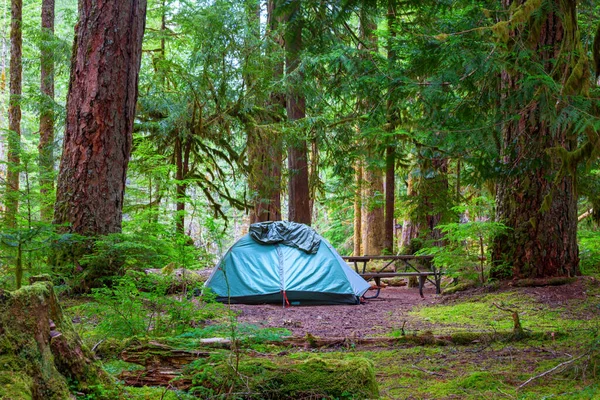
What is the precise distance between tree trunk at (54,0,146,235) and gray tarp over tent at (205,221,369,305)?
9.56 feet

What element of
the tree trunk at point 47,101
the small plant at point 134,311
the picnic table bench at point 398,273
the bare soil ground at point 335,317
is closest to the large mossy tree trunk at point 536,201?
the bare soil ground at point 335,317

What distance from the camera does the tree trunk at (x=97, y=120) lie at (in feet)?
21.2

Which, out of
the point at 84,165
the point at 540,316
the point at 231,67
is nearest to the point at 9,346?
the point at 84,165

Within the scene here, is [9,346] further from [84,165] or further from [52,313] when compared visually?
[84,165]

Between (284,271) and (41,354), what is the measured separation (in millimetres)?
7511

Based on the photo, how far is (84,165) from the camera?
6449mm

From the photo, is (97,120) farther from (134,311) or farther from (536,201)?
(536,201)

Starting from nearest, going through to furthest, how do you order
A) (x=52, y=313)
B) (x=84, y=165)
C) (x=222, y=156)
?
(x=52, y=313) < (x=84, y=165) < (x=222, y=156)

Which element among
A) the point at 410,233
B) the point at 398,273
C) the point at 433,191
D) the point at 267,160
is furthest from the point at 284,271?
the point at 410,233

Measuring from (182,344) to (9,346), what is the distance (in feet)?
5.84

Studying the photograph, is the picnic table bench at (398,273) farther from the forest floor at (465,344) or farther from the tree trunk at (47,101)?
the tree trunk at (47,101)

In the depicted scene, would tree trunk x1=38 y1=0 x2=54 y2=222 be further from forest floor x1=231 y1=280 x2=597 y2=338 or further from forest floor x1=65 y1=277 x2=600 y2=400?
forest floor x1=65 y1=277 x2=600 y2=400

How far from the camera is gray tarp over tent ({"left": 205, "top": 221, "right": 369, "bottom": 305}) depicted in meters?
9.16

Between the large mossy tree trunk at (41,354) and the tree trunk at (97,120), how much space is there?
4465 mm
